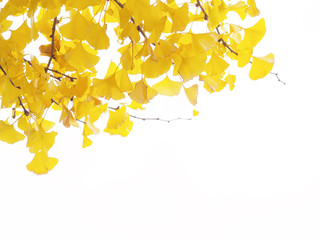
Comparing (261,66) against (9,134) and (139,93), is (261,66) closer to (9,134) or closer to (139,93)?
(139,93)

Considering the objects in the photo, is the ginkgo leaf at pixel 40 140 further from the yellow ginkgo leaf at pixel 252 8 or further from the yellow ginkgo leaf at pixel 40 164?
the yellow ginkgo leaf at pixel 252 8

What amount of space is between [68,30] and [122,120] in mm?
97

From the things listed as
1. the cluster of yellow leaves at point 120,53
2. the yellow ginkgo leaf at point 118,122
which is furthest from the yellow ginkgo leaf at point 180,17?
the yellow ginkgo leaf at point 118,122

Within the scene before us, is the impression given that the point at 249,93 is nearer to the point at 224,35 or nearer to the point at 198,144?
the point at 198,144

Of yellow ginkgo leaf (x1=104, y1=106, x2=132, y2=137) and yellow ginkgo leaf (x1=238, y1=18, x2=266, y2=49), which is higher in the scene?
yellow ginkgo leaf (x1=104, y1=106, x2=132, y2=137)

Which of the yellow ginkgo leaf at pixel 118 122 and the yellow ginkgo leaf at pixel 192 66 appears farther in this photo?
the yellow ginkgo leaf at pixel 118 122

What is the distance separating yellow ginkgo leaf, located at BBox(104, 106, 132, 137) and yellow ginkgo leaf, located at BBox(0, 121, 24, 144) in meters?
0.05

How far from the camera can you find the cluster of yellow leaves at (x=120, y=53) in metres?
0.17

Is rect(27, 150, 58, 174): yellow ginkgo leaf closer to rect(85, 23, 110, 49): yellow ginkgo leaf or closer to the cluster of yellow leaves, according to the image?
the cluster of yellow leaves

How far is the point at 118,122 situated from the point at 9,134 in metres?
0.07

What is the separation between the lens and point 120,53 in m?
0.23

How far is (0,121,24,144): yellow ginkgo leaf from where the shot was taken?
27 cm

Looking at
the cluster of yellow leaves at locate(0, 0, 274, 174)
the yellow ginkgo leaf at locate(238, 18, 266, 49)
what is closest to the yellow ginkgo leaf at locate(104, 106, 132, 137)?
the cluster of yellow leaves at locate(0, 0, 274, 174)

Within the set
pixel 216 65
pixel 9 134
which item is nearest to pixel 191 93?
pixel 216 65
